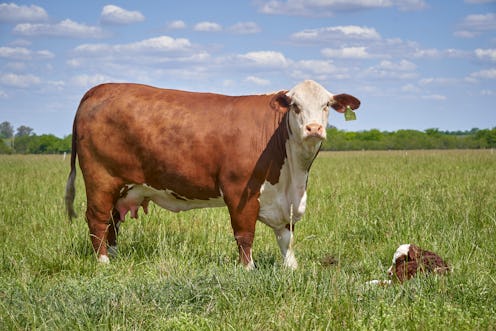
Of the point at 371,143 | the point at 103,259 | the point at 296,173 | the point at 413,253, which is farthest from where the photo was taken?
the point at 371,143

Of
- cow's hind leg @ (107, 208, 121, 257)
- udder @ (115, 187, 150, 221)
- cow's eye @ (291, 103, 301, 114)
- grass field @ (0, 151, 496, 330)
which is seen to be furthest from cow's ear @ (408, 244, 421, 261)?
cow's hind leg @ (107, 208, 121, 257)

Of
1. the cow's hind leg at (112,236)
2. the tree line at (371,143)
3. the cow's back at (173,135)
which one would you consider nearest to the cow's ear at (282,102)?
the cow's back at (173,135)

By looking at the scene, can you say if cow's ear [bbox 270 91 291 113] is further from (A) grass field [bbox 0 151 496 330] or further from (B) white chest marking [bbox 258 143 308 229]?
(A) grass field [bbox 0 151 496 330]

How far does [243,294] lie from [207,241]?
9.07 ft

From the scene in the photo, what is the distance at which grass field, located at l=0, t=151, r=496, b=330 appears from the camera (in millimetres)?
3840

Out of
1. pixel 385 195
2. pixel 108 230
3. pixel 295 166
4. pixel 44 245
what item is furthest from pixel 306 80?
pixel 385 195

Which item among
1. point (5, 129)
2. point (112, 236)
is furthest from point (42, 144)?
point (112, 236)

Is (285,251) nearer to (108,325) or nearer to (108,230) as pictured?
(108,230)

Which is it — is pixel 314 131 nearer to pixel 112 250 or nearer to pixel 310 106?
pixel 310 106

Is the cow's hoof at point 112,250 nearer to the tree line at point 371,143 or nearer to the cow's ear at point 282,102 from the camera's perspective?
the cow's ear at point 282,102

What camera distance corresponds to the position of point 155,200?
651cm

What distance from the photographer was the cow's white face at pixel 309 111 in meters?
5.22

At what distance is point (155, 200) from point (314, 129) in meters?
2.29

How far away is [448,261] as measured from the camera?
557cm
